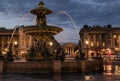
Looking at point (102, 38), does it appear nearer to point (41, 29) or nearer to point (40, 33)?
point (40, 33)

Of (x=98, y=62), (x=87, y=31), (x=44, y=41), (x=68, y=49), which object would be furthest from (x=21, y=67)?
(x=68, y=49)

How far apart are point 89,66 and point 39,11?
9299 millimetres

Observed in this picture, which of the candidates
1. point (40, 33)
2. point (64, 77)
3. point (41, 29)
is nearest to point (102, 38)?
point (40, 33)

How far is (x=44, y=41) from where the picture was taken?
32656 millimetres

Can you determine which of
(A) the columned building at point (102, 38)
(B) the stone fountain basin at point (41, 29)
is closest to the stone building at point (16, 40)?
(A) the columned building at point (102, 38)

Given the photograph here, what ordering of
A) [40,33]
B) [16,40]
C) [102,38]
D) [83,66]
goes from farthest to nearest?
[16,40] < [102,38] < [40,33] < [83,66]

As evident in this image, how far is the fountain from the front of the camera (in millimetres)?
30734

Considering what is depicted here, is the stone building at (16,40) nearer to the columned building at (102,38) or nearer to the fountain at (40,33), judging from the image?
the columned building at (102,38)

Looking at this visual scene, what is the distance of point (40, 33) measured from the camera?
31.5 meters

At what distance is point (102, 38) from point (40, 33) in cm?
9086

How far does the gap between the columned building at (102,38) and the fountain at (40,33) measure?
85.4m

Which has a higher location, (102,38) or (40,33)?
(102,38)

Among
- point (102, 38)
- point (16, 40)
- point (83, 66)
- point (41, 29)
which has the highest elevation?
point (102, 38)

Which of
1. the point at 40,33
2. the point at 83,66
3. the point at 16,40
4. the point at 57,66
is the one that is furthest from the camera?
the point at 16,40
